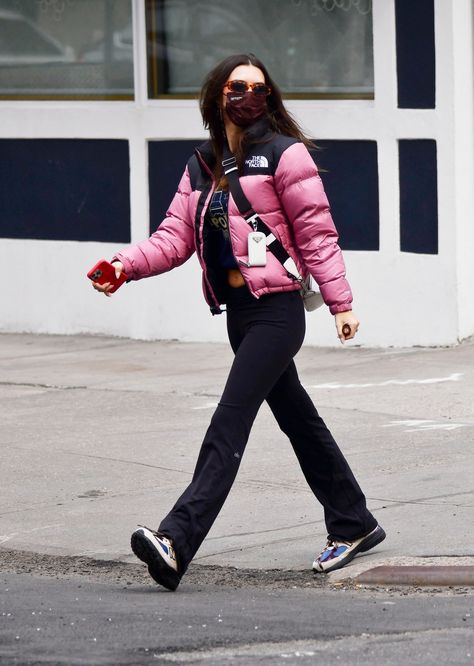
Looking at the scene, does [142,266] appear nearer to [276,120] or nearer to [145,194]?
[276,120]

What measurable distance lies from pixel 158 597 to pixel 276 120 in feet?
6.10

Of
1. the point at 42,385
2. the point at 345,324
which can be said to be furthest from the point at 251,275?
the point at 42,385

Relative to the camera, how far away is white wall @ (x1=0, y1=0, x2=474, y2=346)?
11305mm

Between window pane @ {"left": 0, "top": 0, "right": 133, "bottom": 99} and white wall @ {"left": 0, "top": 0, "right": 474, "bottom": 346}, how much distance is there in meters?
0.17

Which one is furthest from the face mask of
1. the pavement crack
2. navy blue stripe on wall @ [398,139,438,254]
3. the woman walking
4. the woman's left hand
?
navy blue stripe on wall @ [398,139,438,254]

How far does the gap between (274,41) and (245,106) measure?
6.19 metres

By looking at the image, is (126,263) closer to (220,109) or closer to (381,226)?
(220,109)

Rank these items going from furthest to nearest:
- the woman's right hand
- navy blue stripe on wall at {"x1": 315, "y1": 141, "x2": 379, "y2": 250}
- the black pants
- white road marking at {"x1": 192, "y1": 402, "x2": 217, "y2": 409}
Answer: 1. navy blue stripe on wall at {"x1": 315, "y1": 141, "x2": 379, "y2": 250}
2. white road marking at {"x1": 192, "y1": 402, "x2": 217, "y2": 409}
3. the woman's right hand
4. the black pants

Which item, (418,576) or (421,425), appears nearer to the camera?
(418,576)

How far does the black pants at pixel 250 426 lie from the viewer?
19.6 ft

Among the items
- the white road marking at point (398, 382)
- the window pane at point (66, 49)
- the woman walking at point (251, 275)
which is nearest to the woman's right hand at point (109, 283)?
the woman walking at point (251, 275)

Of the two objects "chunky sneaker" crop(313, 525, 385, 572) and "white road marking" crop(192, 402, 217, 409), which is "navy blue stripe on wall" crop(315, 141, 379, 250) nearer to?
"white road marking" crop(192, 402, 217, 409)

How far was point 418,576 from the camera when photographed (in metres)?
6.07

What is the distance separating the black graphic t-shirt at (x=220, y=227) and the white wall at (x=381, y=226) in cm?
532
